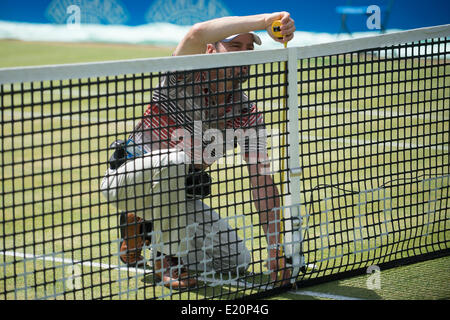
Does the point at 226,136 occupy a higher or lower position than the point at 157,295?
higher

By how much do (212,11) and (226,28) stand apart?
1449 cm

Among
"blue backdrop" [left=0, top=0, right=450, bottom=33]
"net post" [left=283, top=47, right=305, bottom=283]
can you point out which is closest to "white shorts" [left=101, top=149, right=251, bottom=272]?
"net post" [left=283, top=47, right=305, bottom=283]

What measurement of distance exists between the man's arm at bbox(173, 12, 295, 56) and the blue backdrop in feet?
40.8

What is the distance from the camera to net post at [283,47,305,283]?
426 centimetres

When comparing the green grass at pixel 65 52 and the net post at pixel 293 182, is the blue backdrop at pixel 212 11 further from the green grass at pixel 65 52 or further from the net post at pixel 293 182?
the net post at pixel 293 182

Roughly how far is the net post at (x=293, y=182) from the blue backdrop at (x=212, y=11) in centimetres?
1251

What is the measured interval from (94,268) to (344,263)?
1761mm

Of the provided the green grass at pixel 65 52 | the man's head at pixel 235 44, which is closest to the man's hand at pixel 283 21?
the man's head at pixel 235 44

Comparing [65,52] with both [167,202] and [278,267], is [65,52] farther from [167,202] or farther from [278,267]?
[278,267]

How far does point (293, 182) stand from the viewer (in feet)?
14.2

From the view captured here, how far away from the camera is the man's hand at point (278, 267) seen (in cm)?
443

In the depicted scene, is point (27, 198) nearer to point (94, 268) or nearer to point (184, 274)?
point (94, 268)
